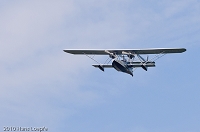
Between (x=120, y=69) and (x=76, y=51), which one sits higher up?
(x=76, y=51)

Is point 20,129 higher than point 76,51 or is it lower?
lower

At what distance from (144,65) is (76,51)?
12616 millimetres

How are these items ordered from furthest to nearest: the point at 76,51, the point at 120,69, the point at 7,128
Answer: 1. the point at 76,51
2. the point at 120,69
3. the point at 7,128

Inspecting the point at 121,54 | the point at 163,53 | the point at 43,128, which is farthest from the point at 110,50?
the point at 43,128

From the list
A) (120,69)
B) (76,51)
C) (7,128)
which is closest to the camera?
(7,128)

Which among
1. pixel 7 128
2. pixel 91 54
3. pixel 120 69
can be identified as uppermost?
pixel 91 54

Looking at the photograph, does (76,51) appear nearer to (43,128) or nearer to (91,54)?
(91,54)

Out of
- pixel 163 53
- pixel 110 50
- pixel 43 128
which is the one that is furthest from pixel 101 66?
pixel 43 128

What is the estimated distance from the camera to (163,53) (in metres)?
79.2

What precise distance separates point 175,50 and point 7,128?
3558 centimetres

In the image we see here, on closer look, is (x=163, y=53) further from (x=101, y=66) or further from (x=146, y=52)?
(x=101, y=66)

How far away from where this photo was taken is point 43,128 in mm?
51875

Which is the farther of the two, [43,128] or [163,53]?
[163,53]

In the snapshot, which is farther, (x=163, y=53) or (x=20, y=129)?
(x=163, y=53)
